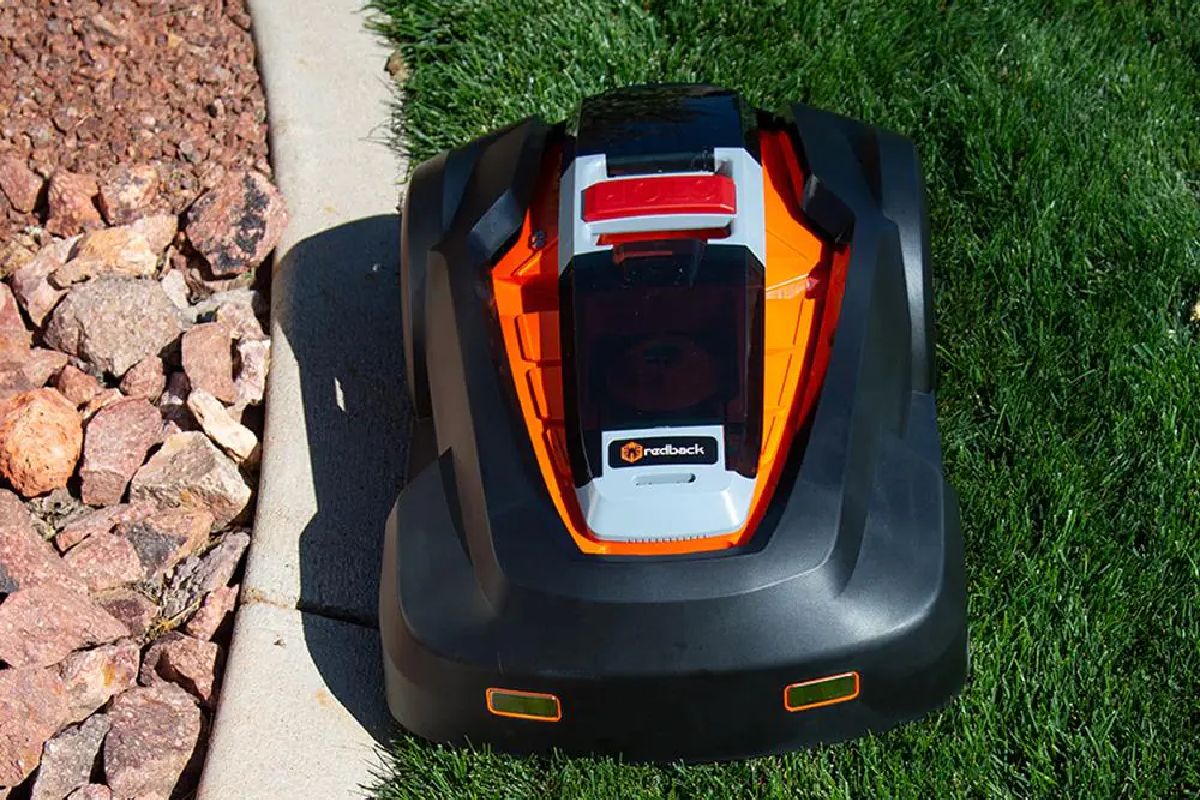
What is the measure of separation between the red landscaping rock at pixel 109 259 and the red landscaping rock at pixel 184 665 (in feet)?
2.92

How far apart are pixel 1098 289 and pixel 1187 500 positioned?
52 cm

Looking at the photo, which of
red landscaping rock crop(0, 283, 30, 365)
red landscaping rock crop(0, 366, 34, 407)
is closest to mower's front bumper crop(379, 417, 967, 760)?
red landscaping rock crop(0, 366, 34, 407)

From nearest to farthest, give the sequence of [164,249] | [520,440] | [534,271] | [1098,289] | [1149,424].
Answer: [520,440] < [534,271] < [1149,424] < [1098,289] < [164,249]

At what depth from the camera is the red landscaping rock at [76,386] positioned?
3.09m

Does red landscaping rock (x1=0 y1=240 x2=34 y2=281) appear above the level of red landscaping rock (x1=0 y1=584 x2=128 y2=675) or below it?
above

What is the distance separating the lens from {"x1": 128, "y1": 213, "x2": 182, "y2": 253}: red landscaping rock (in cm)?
332

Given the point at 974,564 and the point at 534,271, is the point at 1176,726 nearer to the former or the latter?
the point at 974,564

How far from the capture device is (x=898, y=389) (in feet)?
8.29

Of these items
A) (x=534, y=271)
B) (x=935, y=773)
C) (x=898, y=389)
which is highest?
(x=534, y=271)

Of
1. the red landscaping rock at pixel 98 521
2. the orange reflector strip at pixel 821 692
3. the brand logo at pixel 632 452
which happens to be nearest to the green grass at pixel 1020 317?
the orange reflector strip at pixel 821 692

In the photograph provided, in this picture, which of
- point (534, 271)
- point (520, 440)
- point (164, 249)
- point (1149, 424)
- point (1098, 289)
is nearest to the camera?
point (520, 440)

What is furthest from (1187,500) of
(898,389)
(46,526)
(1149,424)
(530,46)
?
(46,526)

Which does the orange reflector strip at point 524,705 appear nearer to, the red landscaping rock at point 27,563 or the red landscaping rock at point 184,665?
the red landscaping rock at point 184,665

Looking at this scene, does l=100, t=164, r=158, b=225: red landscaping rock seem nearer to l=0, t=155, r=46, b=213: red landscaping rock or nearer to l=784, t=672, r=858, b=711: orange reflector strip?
l=0, t=155, r=46, b=213: red landscaping rock
